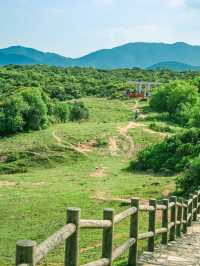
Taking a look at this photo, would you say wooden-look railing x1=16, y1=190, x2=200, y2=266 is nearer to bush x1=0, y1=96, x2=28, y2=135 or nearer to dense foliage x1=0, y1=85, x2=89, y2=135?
bush x1=0, y1=96, x2=28, y2=135

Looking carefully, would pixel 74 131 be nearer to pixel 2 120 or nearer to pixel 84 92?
pixel 2 120

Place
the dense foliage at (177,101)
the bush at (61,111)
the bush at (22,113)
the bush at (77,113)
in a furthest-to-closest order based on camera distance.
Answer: the bush at (77,113) < the dense foliage at (177,101) < the bush at (61,111) < the bush at (22,113)

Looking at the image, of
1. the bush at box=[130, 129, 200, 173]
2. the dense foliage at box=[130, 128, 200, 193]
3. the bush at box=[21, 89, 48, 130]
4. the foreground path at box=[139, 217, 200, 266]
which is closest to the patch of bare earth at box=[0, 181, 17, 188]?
the dense foliage at box=[130, 128, 200, 193]

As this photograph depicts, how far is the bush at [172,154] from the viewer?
45.4 m

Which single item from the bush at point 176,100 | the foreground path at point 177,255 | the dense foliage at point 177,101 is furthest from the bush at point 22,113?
the foreground path at point 177,255

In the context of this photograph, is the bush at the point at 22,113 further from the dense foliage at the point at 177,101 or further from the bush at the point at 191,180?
the bush at the point at 191,180

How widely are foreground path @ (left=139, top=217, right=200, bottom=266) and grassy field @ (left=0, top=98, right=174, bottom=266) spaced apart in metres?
3.91

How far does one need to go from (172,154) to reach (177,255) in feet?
123

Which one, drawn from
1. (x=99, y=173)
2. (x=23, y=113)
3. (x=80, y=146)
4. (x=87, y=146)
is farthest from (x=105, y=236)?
(x=23, y=113)

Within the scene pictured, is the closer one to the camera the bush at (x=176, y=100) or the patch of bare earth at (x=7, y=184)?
the patch of bare earth at (x=7, y=184)

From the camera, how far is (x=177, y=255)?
439 inches

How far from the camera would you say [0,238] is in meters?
22.8

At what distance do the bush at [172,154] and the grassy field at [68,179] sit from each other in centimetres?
208

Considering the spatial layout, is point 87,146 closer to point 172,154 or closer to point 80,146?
point 80,146
